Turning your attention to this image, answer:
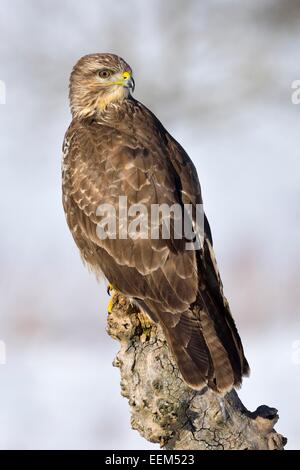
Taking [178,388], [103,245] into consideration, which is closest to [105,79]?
[103,245]

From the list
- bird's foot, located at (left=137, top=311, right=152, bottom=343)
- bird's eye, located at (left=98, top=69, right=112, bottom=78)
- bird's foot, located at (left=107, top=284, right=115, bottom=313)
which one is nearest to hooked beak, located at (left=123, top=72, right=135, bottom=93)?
bird's eye, located at (left=98, top=69, right=112, bottom=78)

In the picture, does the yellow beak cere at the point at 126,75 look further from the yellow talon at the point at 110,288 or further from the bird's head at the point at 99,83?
the yellow talon at the point at 110,288

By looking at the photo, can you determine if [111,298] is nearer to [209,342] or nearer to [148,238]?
[148,238]

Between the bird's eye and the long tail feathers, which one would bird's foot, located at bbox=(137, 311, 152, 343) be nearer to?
the long tail feathers

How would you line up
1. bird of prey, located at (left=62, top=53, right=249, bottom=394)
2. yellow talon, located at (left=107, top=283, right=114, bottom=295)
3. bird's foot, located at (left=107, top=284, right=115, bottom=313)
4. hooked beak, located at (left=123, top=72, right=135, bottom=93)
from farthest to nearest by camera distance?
hooked beak, located at (left=123, top=72, right=135, bottom=93) → yellow talon, located at (left=107, top=283, right=114, bottom=295) → bird's foot, located at (left=107, top=284, right=115, bottom=313) → bird of prey, located at (left=62, top=53, right=249, bottom=394)

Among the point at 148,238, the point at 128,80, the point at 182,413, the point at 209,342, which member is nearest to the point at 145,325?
the point at 209,342

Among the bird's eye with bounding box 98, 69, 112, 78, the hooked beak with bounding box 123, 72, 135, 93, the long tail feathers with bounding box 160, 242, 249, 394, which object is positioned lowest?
the long tail feathers with bounding box 160, 242, 249, 394

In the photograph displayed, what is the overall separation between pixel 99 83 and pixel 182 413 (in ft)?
11.0

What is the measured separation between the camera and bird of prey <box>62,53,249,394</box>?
6.18 meters

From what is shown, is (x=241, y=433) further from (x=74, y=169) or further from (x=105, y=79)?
(x=105, y=79)

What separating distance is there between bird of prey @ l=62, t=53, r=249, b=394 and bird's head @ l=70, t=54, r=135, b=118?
0.4 inches

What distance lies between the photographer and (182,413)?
5855 millimetres

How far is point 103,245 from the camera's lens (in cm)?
695
